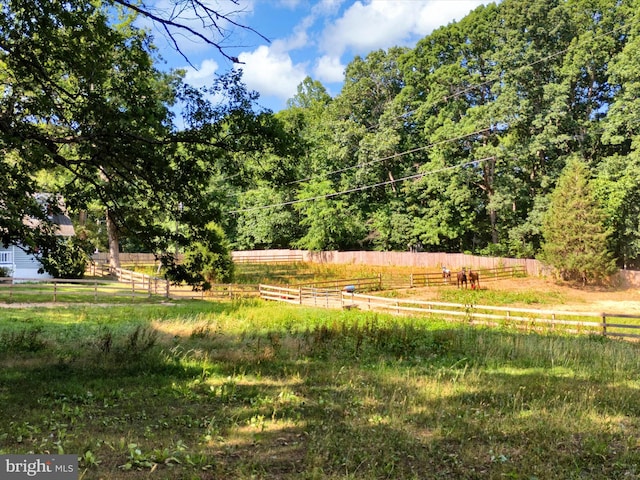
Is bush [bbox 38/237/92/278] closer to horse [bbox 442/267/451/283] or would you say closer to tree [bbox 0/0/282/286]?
tree [bbox 0/0/282/286]

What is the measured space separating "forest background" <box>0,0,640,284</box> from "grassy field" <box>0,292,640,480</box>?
97.0 inches

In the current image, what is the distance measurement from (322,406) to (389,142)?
1784 inches

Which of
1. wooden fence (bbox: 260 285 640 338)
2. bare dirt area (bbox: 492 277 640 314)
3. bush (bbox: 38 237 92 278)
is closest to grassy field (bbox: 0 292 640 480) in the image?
bush (bbox: 38 237 92 278)

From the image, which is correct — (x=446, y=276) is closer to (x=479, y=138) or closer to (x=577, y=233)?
(x=577, y=233)

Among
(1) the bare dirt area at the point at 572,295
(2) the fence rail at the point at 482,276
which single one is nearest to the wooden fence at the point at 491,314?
(1) the bare dirt area at the point at 572,295


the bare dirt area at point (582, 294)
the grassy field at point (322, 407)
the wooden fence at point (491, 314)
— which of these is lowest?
the bare dirt area at point (582, 294)

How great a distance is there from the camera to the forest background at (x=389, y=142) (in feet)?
25.5

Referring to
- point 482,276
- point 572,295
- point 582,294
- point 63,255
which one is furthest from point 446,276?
point 63,255

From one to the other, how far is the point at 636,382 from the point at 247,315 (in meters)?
11.9

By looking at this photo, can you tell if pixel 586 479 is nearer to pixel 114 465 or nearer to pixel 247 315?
pixel 114 465

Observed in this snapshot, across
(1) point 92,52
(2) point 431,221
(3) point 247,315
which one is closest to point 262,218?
(2) point 431,221

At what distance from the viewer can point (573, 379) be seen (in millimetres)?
7574

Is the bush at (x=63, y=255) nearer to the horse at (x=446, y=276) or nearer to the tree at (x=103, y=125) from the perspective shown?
the tree at (x=103, y=125)

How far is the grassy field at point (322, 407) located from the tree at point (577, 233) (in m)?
24.6
